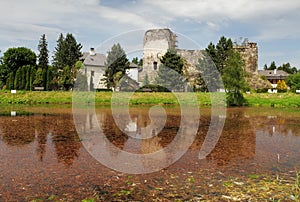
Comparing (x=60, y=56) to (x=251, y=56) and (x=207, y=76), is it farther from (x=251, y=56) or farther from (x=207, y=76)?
(x=251, y=56)

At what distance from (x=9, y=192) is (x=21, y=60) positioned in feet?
154

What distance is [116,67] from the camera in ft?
138

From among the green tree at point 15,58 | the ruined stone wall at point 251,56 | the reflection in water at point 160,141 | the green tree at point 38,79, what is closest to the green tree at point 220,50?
the ruined stone wall at point 251,56

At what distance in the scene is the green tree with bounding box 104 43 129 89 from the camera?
40.8 m

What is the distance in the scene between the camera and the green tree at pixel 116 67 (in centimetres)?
4078

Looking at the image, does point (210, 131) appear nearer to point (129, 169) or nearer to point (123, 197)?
point (129, 169)

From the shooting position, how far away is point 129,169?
7145 millimetres

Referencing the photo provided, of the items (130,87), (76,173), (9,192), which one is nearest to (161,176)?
(76,173)

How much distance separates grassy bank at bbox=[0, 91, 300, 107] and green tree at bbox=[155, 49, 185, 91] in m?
5.89

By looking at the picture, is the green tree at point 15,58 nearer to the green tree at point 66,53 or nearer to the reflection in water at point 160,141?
the green tree at point 66,53

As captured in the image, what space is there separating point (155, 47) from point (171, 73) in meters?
13.3

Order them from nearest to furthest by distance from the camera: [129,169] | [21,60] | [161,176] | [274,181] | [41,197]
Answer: [41,197]
[274,181]
[161,176]
[129,169]
[21,60]

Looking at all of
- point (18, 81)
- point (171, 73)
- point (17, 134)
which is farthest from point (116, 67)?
point (17, 134)

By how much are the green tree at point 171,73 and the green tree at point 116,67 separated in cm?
520
